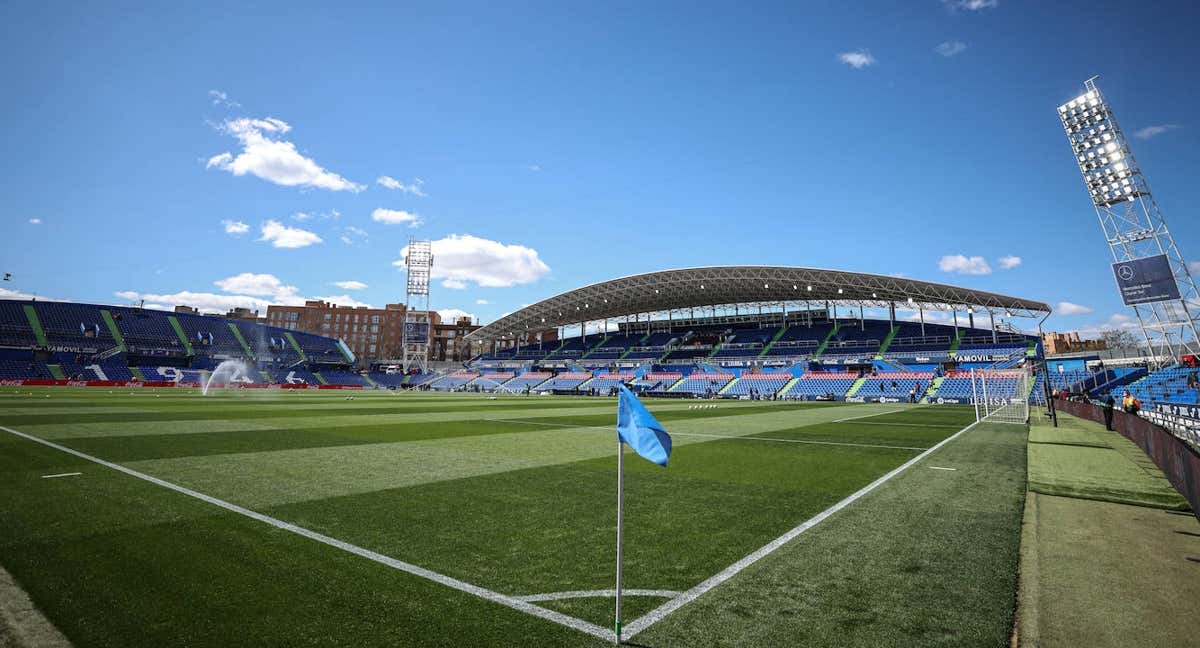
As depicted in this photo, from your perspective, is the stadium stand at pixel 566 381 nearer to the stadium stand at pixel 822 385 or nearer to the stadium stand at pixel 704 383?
the stadium stand at pixel 704 383

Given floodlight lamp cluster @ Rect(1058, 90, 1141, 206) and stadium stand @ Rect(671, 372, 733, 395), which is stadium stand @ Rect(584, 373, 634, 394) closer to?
stadium stand @ Rect(671, 372, 733, 395)

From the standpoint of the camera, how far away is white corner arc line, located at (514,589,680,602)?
13.2ft

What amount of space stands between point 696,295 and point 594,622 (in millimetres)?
63020

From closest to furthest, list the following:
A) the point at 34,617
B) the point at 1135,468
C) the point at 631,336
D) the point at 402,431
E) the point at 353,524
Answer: the point at 34,617
the point at 353,524
the point at 1135,468
the point at 402,431
the point at 631,336

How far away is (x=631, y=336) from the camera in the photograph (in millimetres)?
80375

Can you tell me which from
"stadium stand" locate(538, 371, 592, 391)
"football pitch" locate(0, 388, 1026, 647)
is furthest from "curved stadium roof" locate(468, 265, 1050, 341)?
"football pitch" locate(0, 388, 1026, 647)

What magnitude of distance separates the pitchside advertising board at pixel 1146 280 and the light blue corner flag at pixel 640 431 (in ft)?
164

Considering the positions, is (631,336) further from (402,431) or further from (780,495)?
(780,495)

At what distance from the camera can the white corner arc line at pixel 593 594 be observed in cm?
403

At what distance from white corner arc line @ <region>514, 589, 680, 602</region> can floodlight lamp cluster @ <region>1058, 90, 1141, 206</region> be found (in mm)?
50920

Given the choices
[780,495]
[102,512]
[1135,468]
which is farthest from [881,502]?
[102,512]

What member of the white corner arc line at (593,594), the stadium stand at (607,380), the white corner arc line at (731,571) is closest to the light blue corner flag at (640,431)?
the white corner arc line at (731,571)

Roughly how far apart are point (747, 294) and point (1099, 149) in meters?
33.3

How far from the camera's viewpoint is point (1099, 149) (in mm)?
37188
